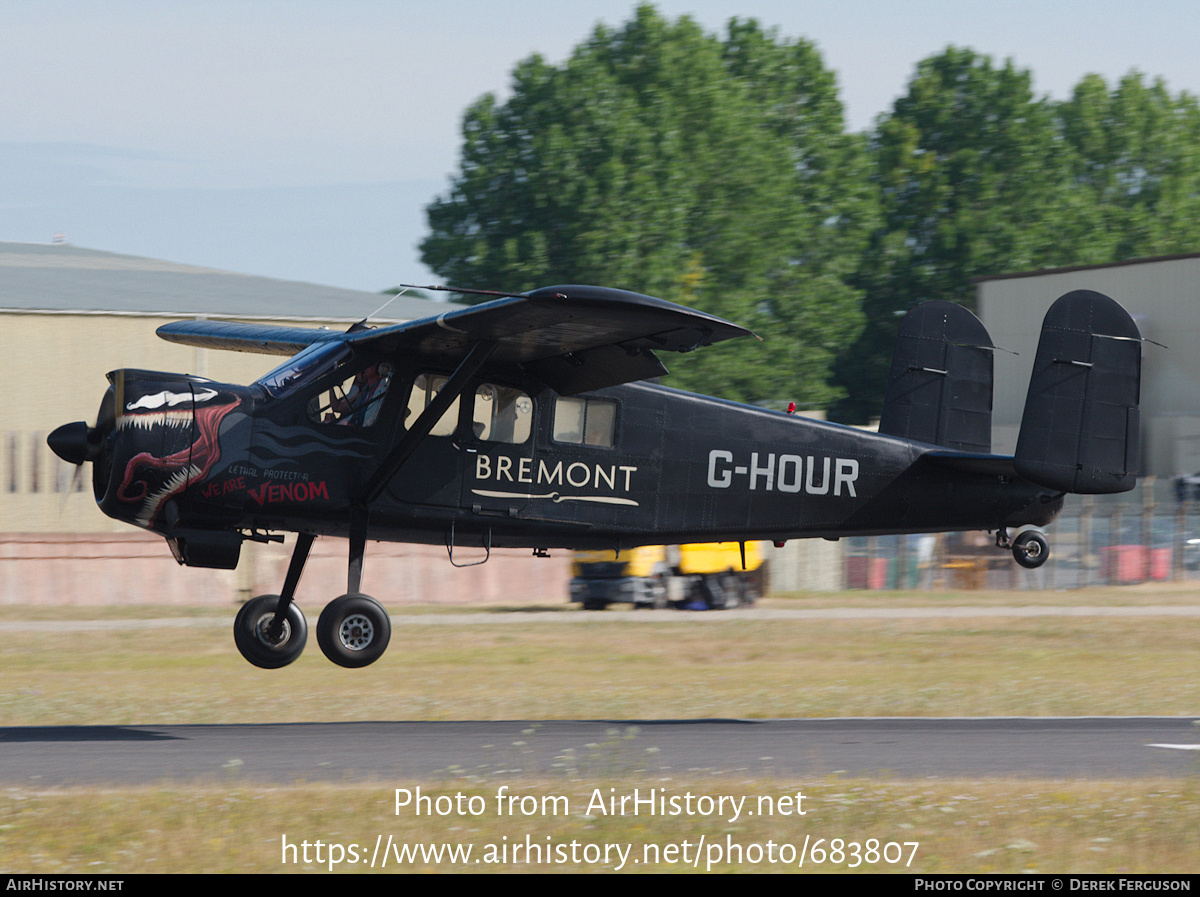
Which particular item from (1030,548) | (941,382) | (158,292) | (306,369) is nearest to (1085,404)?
(1030,548)

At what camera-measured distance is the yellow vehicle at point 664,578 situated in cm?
3244

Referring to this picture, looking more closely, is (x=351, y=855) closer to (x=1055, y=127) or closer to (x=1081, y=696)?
(x=1081, y=696)

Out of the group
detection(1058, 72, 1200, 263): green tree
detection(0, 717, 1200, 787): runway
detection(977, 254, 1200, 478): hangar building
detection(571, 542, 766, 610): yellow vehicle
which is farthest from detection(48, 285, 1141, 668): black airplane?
detection(1058, 72, 1200, 263): green tree

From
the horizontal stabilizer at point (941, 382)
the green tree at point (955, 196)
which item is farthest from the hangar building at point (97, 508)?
the green tree at point (955, 196)

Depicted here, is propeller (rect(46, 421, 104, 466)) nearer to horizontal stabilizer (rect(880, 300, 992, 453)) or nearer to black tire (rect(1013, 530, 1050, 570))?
horizontal stabilizer (rect(880, 300, 992, 453))

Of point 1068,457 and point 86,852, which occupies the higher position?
point 1068,457

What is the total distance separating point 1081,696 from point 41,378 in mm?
25634

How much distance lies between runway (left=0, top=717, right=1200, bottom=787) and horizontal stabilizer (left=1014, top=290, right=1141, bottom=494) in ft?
9.68

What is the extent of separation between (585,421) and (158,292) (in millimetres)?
26798

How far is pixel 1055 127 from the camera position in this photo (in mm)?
79125

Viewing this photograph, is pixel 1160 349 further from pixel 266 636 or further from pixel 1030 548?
pixel 266 636

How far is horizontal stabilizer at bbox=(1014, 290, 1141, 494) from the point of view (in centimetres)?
1558

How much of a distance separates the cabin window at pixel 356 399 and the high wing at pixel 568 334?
296mm

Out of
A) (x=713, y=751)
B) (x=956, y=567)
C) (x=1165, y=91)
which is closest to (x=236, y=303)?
(x=956, y=567)
